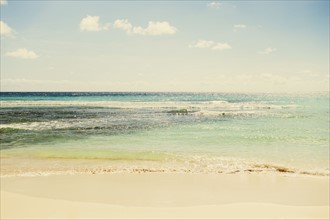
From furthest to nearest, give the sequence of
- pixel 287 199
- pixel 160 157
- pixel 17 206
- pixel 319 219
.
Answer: pixel 160 157, pixel 287 199, pixel 17 206, pixel 319 219

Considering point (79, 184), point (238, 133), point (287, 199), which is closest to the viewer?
point (287, 199)

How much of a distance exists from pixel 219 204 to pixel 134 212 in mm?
2137

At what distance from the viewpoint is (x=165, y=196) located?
29.4 feet

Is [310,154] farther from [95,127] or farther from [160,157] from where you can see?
[95,127]

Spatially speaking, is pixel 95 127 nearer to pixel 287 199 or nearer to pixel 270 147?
pixel 270 147

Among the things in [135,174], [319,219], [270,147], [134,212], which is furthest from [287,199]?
[270,147]

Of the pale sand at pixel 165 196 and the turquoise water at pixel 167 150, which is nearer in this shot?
the pale sand at pixel 165 196

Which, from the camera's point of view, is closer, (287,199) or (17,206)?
(17,206)

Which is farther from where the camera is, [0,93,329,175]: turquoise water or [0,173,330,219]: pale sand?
[0,93,329,175]: turquoise water

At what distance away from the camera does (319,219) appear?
7.41m

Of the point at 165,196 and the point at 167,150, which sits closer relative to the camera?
the point at 165,196

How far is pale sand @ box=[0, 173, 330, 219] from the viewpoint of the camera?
299 inches

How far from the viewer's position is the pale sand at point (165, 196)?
7.60 meters

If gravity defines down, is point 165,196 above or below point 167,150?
below
